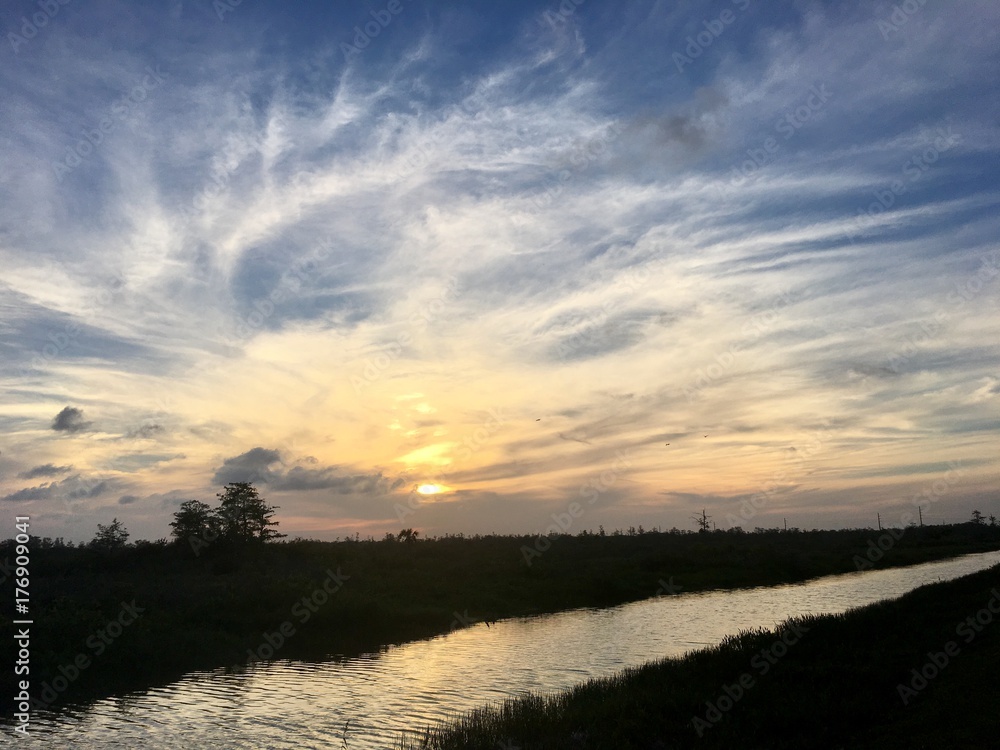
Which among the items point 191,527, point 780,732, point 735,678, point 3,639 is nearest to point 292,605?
point 3,639

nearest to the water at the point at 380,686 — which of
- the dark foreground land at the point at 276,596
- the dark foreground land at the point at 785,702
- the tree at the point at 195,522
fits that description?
the dark foreground land at the point at 276,596

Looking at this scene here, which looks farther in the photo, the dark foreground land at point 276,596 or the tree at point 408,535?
the tree at point 408,535

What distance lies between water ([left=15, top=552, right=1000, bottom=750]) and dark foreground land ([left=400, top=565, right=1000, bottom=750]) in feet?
11.8

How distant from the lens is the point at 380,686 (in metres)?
28.7

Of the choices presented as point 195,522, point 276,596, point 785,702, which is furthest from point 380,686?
point 195,522

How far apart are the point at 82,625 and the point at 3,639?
3.98 m

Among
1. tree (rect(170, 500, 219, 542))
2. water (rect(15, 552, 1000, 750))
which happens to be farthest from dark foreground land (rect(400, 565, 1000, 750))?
tree (rect(170, 500, 219, 542))

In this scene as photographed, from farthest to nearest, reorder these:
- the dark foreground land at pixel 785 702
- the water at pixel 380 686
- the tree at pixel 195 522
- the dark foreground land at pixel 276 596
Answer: the tree at pixel 195 522 → the dark foreground land at pixel 276 596 → the water at pixel 380 686 → the dark foreground land at pixel 785 702

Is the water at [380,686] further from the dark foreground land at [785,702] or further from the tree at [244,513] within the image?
the tree at [244,513]

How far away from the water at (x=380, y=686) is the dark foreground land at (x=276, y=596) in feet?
9.32

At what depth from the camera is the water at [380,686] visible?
21.7 meters

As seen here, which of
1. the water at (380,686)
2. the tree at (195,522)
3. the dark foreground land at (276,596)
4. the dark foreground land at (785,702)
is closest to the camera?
the dark foreground land at (785,702)

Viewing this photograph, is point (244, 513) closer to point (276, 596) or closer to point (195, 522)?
point (195, 522)

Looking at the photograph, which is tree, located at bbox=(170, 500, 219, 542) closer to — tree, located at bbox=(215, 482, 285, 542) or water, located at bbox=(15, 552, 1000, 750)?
tree, located at bbox=(215, 482, 285, 542)
